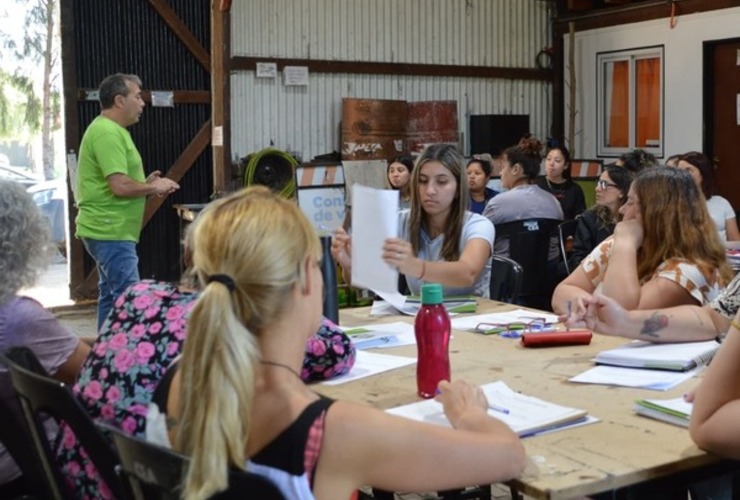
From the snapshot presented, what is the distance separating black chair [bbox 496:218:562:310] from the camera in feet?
20.0

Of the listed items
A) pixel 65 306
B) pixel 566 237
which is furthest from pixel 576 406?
pixel 65 306

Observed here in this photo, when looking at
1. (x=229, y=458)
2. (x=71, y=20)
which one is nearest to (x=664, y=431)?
(x=229, y=458)

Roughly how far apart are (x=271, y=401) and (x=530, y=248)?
4545 mm

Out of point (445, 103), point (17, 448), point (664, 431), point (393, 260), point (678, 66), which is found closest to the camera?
point (664, 431)

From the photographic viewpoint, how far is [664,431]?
223 cm

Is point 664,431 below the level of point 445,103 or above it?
below

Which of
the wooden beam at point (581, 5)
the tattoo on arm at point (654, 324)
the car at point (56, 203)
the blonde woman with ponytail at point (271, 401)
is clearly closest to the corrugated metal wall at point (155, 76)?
the car at point (56, 203)

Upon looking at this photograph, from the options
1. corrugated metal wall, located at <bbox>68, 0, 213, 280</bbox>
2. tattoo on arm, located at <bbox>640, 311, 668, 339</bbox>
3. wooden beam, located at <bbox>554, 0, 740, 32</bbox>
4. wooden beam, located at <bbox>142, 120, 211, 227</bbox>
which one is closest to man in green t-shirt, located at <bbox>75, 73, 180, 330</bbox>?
corrugated metal wall, located at <bbox>68, 0, 213, 280</bbox>

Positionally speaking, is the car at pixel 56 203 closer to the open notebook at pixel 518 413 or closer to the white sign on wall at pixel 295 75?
the white sign on wall at pixel 295 75

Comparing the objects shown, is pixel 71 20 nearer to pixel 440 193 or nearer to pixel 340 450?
pixel 440 193

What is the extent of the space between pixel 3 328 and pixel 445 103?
833 centimetres

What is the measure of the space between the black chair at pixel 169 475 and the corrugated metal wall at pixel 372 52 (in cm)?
800

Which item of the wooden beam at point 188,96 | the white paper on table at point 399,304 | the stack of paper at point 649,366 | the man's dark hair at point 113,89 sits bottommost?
the stack of paper at point 649,366

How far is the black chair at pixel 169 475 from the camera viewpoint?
62.0 inches
